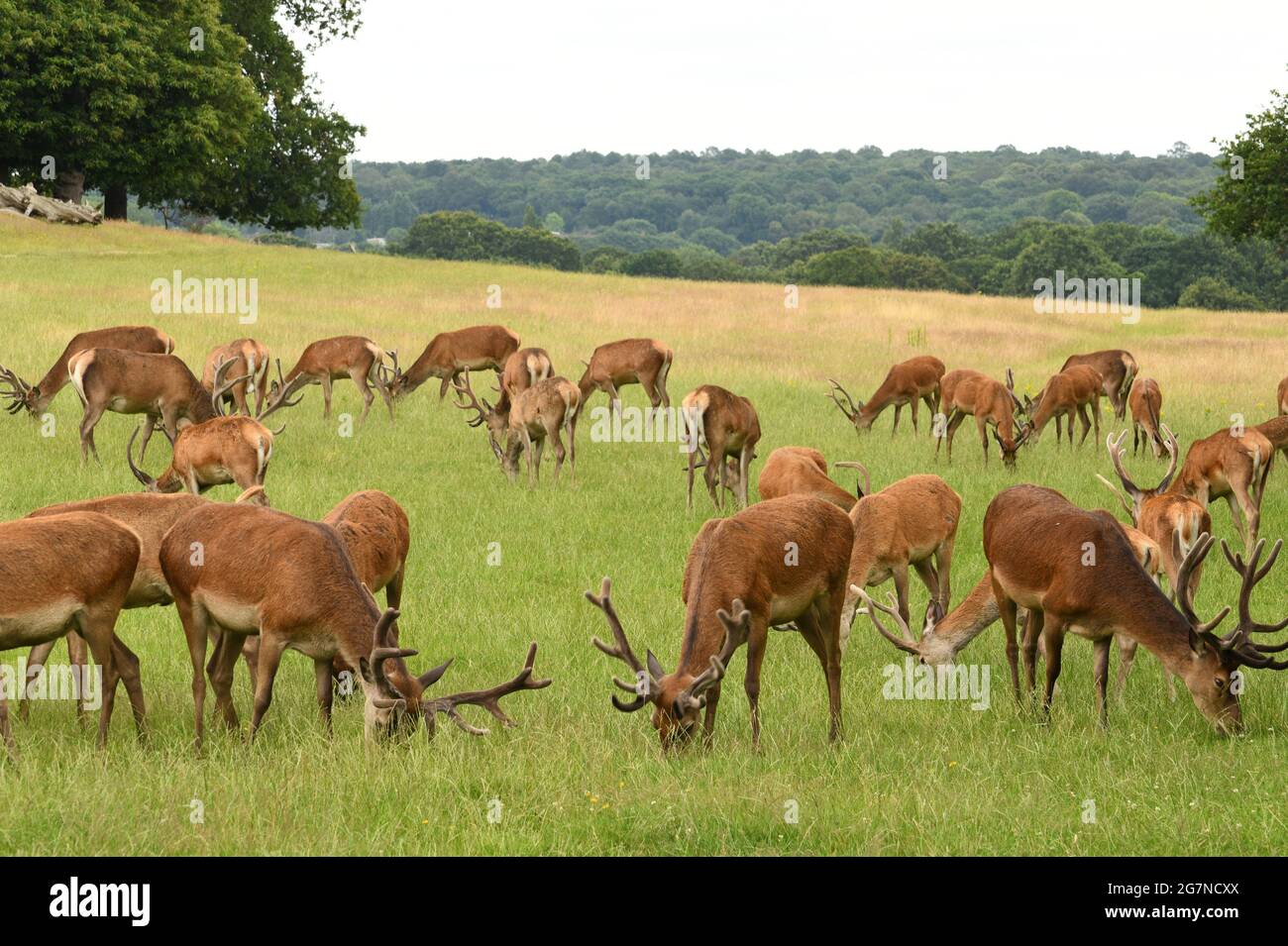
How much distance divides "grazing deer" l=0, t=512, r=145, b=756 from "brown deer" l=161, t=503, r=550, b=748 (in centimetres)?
32

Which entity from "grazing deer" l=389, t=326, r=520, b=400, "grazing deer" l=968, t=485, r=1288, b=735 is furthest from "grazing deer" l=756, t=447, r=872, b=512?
"grazing deer" l=389, t=326, r=520, b=400

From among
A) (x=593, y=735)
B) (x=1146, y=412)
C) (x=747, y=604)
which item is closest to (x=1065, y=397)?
(x=1146, y=412)

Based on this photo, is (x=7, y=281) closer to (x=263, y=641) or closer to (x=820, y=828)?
(x=263, y=641)

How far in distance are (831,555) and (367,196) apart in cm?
11471

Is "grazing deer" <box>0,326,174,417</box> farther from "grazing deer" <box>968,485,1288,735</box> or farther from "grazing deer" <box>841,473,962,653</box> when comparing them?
"grazing deer" <box>968,485,1288,735</box>

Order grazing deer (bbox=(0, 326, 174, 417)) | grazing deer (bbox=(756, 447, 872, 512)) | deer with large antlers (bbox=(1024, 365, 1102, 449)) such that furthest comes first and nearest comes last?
1. deer with large antlers (bbox=(1024, 365, 1102, 449))
2. grazing deer (bbox=(0, 326, 174, 417))
3. grazing deer (bbox=(756, 447, 872, 512))

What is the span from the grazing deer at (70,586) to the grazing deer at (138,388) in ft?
28.1

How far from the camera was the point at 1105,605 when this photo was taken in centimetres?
774

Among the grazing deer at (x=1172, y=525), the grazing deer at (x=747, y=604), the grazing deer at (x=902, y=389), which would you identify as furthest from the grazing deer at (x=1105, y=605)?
the grazing deer at (x=902, y=389)

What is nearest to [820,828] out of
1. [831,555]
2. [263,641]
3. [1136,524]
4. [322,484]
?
[831,555]

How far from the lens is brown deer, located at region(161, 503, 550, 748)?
6.89m

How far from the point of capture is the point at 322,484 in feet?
49.1

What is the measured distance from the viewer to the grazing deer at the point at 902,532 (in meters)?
10.1
